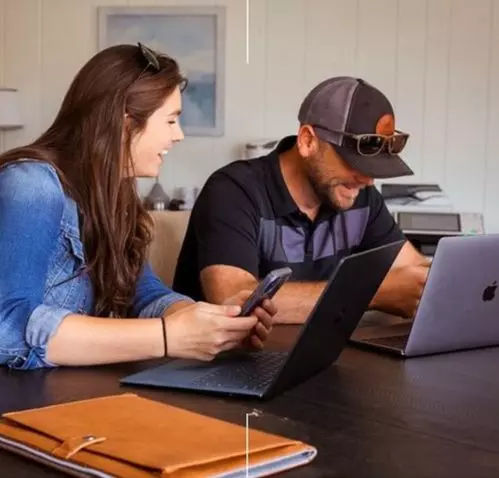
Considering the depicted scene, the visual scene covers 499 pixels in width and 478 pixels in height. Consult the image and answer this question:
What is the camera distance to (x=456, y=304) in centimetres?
186

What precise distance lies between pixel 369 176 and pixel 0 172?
0.93 metres

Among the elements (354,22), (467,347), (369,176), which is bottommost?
(467,347)

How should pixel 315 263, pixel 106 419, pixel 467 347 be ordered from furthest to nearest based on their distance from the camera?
pixel 315 263 → pixel 467 347 → pixel 106 419

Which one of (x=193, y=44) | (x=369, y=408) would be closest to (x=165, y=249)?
(x=369, y=408)

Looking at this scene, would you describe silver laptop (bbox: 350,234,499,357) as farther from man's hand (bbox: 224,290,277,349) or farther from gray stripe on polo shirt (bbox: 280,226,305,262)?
gray stripe on polo shirt (bbox: 280,226,305,262)

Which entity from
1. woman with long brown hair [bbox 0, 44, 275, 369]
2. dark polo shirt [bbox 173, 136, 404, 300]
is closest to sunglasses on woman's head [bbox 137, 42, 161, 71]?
woman with long brown hair [bbox 0, 44, 275, 369]

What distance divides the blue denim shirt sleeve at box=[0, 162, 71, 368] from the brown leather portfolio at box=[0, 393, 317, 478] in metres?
0.36

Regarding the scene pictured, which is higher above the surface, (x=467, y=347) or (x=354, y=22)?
(x=354, y=22)

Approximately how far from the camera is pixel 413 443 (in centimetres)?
128

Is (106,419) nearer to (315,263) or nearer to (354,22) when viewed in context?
(315,263)

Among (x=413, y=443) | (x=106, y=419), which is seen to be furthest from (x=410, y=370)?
(x=106, y=419)

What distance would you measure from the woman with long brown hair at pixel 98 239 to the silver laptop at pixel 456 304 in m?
0.28

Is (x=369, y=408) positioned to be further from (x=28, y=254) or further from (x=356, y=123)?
(x=356, y=123)

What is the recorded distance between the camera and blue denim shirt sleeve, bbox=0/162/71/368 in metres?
1.63
